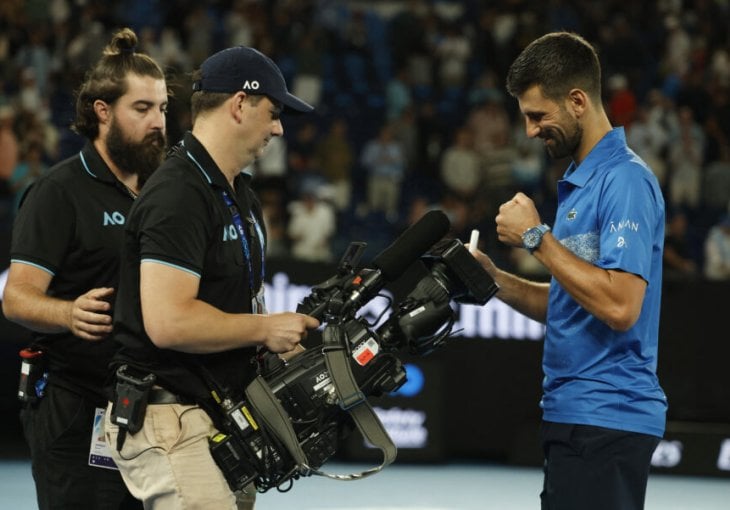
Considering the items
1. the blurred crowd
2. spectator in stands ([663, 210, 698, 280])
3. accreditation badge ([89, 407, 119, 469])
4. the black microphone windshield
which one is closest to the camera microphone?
the black microphone windshield

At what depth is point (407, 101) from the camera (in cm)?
1755

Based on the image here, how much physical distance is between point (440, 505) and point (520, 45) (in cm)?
1147

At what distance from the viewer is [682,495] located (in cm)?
963

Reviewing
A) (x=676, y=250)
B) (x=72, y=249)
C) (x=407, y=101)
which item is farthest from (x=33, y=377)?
(x=407, y=101)

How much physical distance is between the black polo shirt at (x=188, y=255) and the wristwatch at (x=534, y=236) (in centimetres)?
91

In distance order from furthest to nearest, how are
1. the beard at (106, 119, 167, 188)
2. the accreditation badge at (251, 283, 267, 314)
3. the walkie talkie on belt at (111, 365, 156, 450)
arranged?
the beard at (106, 119, 167, 188) → the accreditation badge at (251, 283, 267, 314) → the walkie talkie on belt at (111, 365, 156, 450)

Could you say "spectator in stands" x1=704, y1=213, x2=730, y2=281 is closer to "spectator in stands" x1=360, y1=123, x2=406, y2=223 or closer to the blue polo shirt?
"spectator in stands" x1=360, y1=123, x2=406, y2=223

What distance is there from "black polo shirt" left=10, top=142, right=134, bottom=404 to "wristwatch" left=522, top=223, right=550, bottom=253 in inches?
63.6

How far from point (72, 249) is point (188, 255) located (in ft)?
3.67

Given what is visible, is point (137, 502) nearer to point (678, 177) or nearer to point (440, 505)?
point (440, 505)

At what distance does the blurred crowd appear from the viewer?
44.9ft

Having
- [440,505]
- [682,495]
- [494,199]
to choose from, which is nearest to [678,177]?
[494,199]

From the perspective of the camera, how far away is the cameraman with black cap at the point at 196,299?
3420 mm

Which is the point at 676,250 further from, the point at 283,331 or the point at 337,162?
the point at 283,331
